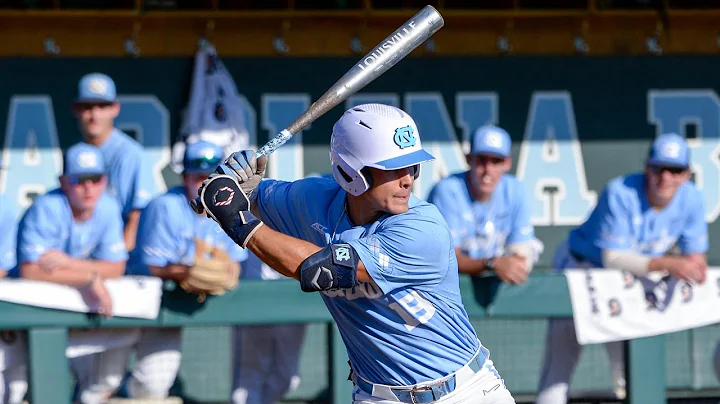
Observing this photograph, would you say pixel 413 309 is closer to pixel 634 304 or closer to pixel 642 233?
pixel 634 304

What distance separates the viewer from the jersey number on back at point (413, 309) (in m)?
3.60

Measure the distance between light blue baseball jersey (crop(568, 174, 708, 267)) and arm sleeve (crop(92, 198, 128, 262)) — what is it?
7.53 feet

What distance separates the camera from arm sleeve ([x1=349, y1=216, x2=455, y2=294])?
3.45 m

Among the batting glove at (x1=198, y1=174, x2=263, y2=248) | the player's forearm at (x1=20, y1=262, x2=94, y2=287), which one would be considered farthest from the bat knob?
the player's forearm at (x1=20, y1=262, x2=94, y2=287)

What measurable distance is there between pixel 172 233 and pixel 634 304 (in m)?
2.19

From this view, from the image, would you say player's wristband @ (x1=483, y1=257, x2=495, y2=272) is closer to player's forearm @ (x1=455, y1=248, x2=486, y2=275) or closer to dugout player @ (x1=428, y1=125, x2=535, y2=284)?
player's forearm @ (x1=455, y1=248, x2=486, y2=275)

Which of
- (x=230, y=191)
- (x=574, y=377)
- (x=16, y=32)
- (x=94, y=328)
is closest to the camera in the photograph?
(x=230, y=191)

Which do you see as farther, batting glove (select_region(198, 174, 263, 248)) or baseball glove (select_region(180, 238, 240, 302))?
baseball glove (select_region(180, 238, 240, 302))

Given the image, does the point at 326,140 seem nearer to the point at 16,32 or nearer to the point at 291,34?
the point at 291,34

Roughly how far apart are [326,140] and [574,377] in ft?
6.91

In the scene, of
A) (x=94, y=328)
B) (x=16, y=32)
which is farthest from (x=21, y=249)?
(x=16, y=32)

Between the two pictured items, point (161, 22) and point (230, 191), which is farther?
point (161, 22)

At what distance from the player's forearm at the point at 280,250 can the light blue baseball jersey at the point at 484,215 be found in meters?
2.62

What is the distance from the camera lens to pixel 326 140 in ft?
23.6
